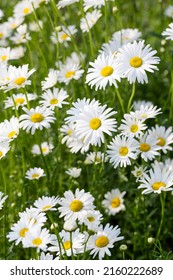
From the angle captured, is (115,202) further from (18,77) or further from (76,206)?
(18,77)

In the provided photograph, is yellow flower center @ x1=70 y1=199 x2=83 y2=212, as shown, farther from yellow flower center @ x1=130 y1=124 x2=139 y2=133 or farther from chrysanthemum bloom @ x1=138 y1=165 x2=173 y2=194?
yellow flower center @ x1=130 y1=124 x2=139 y2=133

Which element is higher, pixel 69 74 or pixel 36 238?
pixel 69 74

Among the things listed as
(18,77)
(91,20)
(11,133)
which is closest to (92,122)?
(11,133)

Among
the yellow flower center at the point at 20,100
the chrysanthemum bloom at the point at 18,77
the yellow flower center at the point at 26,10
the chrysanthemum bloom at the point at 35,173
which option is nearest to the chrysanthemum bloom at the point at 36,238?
the chrysanthemum bloom at the point at 35,173

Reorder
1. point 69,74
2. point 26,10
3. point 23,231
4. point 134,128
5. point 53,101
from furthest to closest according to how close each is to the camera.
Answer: point 26,10, point 69,74, point 53,101, point 134,128, point 23,231

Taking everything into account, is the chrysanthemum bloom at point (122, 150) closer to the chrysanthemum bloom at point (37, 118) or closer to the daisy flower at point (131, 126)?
the daisy flower at point (131, 126)
